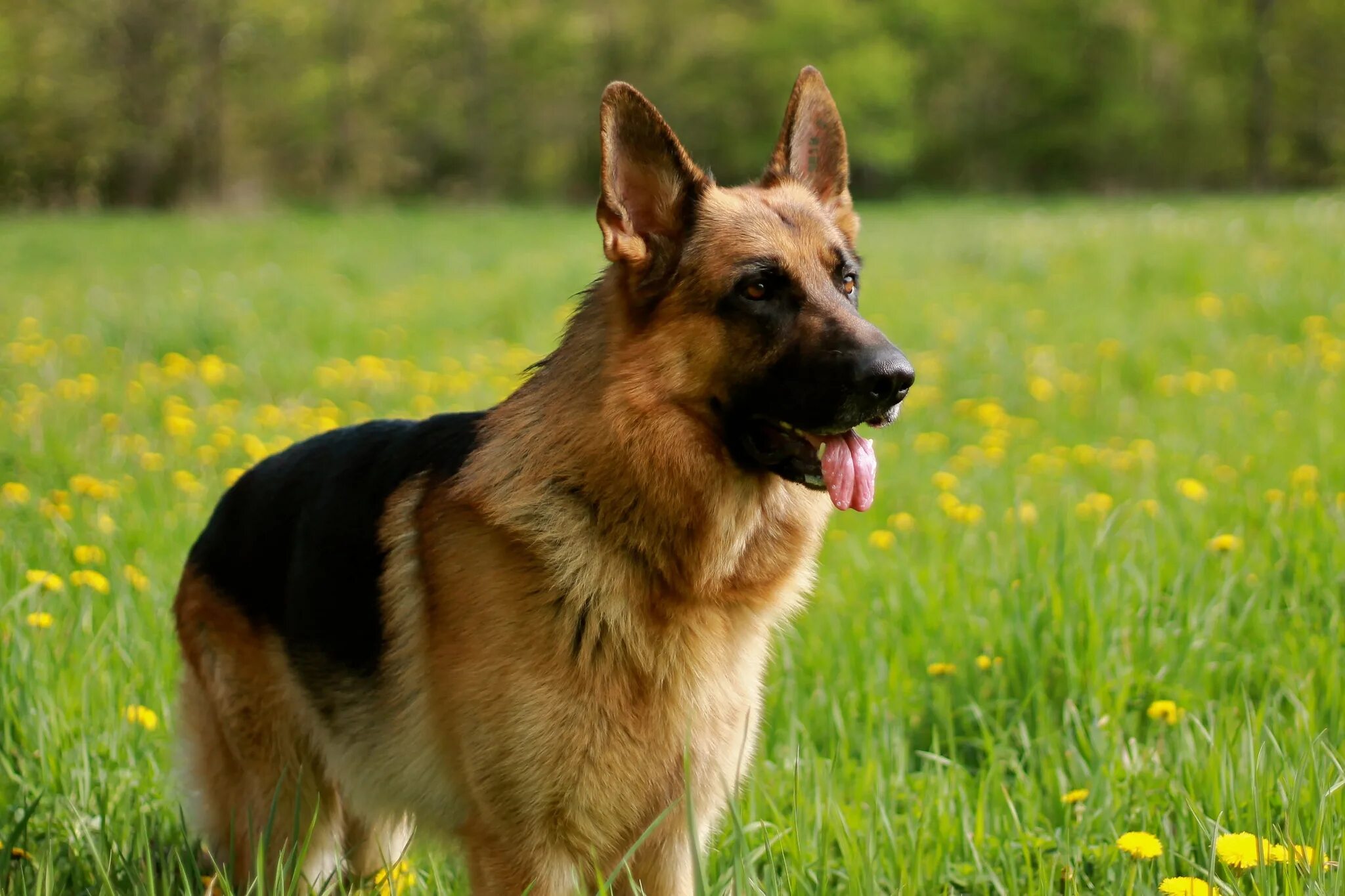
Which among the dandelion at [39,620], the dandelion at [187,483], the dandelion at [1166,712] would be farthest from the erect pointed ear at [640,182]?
the dandelion at [187,483]

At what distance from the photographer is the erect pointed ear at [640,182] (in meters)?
2.40

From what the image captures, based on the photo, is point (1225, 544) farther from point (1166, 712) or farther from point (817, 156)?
point (817, 156)

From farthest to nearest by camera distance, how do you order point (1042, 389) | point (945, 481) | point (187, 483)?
1. point (1042, 389)
2. point (945, 481)
3. point (187, 483)

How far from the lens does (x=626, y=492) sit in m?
2.36

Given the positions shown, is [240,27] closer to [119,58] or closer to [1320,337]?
[119,58]

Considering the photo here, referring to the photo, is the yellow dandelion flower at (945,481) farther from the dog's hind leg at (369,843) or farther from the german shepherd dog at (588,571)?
the dog's hind leg at (369,843)

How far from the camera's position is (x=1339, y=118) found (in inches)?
1539

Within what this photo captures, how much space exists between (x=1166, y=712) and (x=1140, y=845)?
94cm

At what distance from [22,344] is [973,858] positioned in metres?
7.55

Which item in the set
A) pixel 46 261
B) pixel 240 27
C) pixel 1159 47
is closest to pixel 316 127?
pixel 240 27

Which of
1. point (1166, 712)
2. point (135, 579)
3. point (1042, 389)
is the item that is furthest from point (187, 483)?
point (1042, 389)

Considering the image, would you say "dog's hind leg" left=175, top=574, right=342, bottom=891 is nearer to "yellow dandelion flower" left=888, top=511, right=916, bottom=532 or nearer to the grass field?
the grass field

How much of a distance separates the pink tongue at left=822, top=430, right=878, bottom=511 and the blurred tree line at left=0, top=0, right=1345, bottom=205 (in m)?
34.8

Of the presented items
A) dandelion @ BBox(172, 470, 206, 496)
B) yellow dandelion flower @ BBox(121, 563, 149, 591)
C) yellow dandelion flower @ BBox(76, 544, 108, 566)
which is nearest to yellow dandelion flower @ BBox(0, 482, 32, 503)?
dandelion @ BBox(172, 470, 206, 496)
